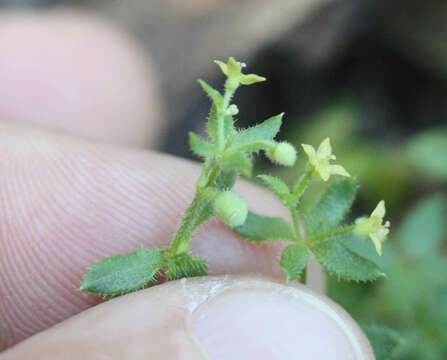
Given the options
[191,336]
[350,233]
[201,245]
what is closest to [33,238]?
[201,245]

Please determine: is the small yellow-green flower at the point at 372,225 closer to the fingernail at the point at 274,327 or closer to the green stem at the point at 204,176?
the fingernail at the point at 274,327

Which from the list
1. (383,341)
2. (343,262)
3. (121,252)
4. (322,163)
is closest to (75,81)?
(121,252)

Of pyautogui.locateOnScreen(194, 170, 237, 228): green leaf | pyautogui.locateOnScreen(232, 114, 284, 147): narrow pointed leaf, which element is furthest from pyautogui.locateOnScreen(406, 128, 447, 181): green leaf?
pyautogui.locateOnScreen(194, 170, 237, 228): green leaf

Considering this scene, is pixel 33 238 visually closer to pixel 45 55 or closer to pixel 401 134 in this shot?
pixel 45 55

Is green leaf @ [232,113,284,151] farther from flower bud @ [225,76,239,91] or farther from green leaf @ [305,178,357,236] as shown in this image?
green leaf @ [305,178,357,236]

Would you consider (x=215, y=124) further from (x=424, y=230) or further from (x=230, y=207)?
(x=424, y=230)

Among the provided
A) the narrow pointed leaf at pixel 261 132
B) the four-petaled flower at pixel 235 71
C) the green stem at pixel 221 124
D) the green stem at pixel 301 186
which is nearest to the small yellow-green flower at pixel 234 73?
the four-petaled flower at pixel 235 71
